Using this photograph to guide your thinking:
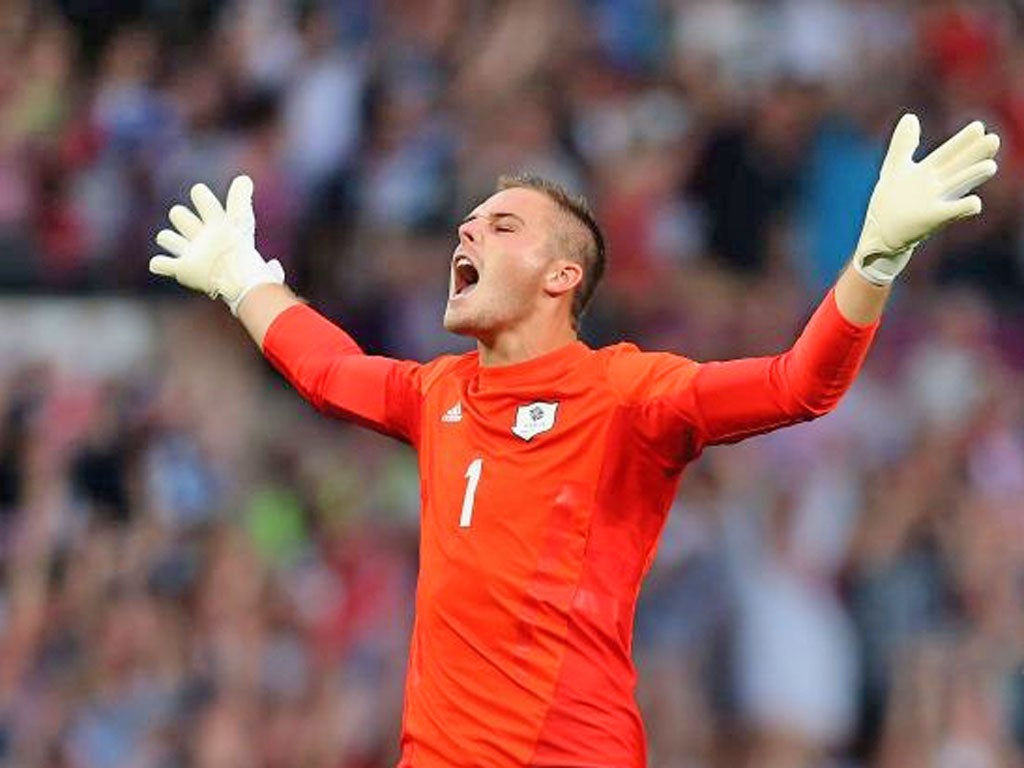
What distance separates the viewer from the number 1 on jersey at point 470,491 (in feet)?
20.0

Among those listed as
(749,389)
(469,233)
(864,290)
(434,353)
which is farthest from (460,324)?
(434,353)

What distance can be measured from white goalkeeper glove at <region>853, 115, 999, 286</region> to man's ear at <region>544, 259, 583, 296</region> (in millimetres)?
934

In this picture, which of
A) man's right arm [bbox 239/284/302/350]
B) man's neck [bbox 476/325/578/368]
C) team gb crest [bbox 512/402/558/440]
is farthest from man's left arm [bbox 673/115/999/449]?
man's right arm [bbox 239/284/302/350]

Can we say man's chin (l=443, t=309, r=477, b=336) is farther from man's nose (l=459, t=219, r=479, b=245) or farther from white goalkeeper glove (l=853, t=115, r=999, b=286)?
white goalkeeper glove (l=853, t=115, r=999, b=286)

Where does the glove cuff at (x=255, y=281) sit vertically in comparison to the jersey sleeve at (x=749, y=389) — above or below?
above

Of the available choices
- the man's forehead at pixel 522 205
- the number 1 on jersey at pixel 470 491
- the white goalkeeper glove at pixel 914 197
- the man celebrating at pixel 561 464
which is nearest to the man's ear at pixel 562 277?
A: the man celebrating at pixel 561 464

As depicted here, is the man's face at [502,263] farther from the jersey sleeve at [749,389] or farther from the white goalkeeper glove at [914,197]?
the white goalkeeper glove at [914,197]

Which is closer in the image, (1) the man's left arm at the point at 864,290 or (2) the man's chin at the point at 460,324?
(1) the man's left arm at the point at 864,290

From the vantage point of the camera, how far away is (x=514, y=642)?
19.6 feet

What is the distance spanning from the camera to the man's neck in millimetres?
6328

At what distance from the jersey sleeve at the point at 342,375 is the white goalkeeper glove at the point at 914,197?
1361 millimetres

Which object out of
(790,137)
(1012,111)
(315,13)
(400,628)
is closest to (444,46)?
(315,13)

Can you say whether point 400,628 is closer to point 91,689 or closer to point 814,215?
point 91,689

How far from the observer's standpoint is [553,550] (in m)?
6.00
